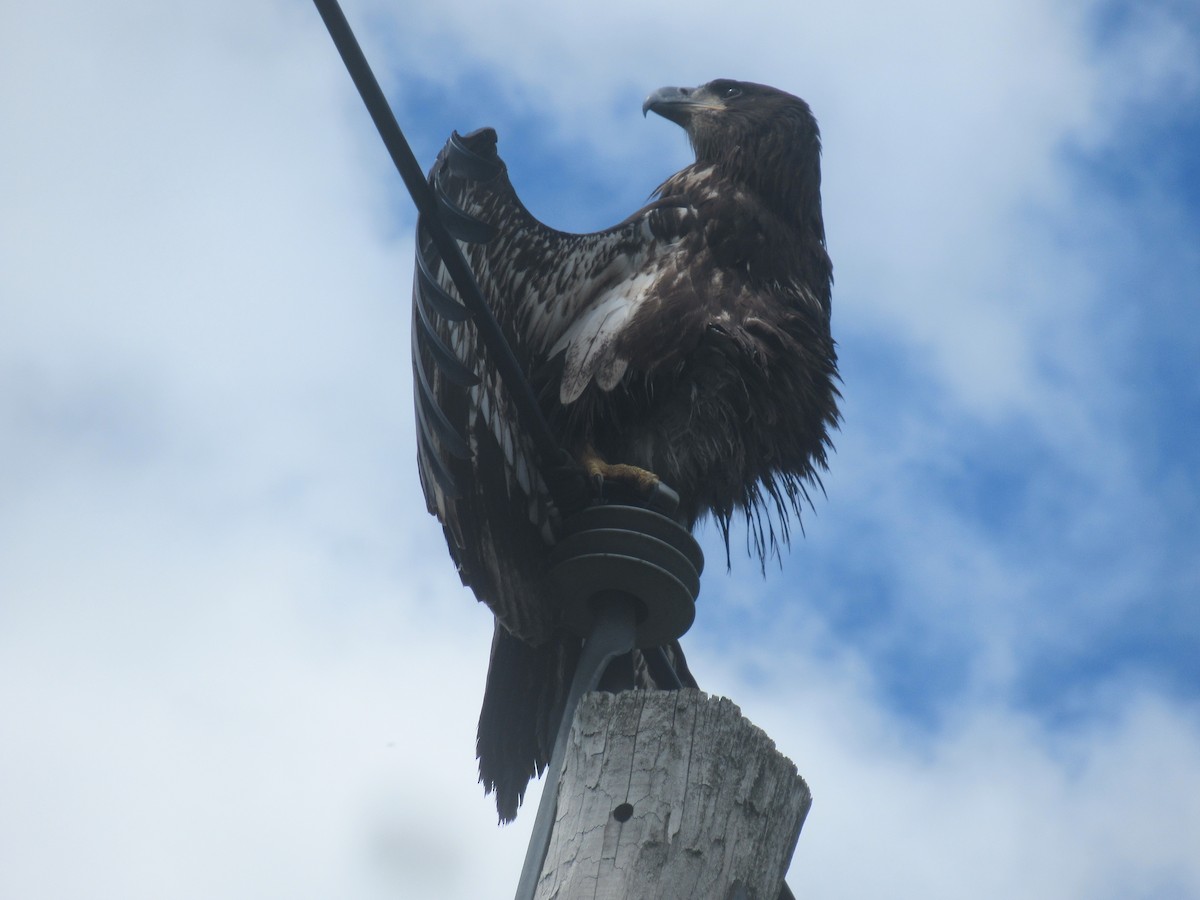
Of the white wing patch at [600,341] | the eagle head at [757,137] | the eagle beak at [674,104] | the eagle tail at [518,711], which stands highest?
the eagle beak at [674,104]

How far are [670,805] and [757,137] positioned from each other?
314cm

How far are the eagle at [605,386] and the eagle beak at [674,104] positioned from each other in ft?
2.57

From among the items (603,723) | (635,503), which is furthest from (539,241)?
(603,723)

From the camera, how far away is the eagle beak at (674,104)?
211 inches

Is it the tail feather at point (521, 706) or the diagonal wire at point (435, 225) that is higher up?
the diagonal wire at point (435, 225)

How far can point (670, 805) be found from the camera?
2400 millimetres

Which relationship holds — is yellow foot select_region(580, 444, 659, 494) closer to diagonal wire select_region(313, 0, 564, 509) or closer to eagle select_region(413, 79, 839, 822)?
eagle select_region(413, 79, 839, 822)

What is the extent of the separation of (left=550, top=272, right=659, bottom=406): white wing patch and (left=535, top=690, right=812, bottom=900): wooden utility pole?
1.59m

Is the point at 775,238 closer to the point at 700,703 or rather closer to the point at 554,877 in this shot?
the point at 700,703

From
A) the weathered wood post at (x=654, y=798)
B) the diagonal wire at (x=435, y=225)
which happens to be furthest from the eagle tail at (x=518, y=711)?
the weathered wood post at (x=654, y=798)

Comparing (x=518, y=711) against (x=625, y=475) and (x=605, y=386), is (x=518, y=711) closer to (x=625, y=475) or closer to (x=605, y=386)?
(x=625, y=475)

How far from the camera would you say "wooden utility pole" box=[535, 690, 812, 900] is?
92.4 inches

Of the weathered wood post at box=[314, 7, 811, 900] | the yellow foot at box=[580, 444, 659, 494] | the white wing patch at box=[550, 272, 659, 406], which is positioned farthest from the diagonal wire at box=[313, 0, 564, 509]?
the white wing patch at box=[550, 272, 659, 406]

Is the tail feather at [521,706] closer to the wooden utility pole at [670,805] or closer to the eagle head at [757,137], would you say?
the wooden utility pole at [670,805]
